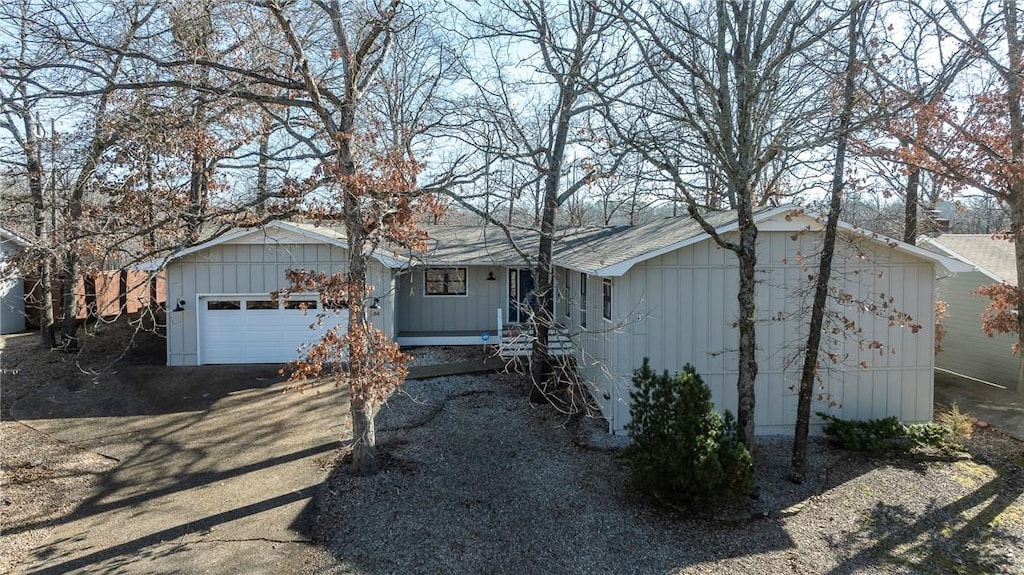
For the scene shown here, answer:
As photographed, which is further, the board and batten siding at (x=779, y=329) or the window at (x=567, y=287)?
the window at (x=567, y=287)

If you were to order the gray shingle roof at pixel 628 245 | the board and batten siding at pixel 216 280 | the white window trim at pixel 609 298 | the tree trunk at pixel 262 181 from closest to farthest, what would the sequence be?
the tree trunk at pixel 262 181
the gray shingle roof at pixel 628 245
the white window trim at pixel 609 298
the board and batten siding at pixel 216 280

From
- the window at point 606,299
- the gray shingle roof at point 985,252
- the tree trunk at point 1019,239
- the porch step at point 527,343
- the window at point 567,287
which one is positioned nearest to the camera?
the porch step at point 527,343

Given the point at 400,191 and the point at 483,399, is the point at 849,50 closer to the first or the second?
the point at 400,191

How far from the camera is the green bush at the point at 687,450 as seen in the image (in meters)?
6.92

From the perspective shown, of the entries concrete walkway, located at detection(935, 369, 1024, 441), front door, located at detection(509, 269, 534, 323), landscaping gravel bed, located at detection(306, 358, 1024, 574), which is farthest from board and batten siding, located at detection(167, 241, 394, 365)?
concrete walkway, located at detection(935, 369, 1024, 441)

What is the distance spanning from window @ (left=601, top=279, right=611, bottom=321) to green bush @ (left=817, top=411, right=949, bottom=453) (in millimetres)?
3964

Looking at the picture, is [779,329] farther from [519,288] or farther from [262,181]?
[262,181]

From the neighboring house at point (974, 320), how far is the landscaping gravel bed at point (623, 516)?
221 inches

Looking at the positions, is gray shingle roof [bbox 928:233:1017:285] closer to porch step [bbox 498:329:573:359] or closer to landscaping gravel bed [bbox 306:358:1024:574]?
landscaping gravel bed [bbox 306:358:1024:574]

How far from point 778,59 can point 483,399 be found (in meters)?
7.83

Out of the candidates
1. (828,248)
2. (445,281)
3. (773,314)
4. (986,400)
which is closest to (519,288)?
(445,281)

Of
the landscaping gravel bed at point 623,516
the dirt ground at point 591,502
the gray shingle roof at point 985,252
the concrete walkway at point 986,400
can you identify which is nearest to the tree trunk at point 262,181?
the dirt ground at point 591,502

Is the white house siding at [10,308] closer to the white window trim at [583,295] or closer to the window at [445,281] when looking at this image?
the window at [445,281]

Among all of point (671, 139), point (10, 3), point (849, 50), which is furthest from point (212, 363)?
point (849, 50)
